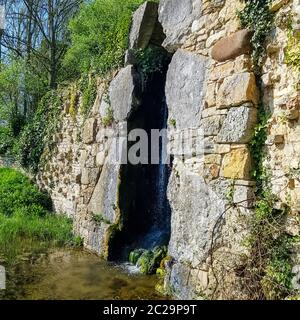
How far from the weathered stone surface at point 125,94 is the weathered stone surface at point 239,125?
2.42 m

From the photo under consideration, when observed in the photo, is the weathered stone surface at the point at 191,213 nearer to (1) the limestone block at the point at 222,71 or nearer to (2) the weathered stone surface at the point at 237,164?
(2) the weathered stone surface at the point at 237,164

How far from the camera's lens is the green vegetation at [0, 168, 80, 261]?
6457 millimetres


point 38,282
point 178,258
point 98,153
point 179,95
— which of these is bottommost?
point 38,282

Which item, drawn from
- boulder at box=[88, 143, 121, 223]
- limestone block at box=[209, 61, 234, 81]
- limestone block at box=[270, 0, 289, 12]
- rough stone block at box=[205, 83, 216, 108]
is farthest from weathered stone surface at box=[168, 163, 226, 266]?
limestone block at box=[270, 0, 289, 12]

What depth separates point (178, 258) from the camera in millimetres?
4344

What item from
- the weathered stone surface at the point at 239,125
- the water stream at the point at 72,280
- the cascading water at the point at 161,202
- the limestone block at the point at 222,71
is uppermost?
the limestone block at the point at 222,71

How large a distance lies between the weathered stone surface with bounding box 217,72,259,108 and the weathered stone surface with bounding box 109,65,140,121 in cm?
225

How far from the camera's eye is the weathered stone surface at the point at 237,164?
3508mm

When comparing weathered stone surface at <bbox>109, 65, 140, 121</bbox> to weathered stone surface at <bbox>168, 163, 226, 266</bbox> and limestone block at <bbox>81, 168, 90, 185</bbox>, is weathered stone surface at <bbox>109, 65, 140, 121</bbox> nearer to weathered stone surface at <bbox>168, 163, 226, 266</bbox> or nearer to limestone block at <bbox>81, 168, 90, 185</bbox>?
limestone block at <bbox>81, 168, 90, 185</bbox>

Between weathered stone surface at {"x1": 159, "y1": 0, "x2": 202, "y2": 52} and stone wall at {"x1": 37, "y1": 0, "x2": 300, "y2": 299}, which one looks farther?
weathered stone surface at {"x1": 159, "y1": 0, "x2": 202, "y2": 52}

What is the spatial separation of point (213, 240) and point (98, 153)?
3.44 metres

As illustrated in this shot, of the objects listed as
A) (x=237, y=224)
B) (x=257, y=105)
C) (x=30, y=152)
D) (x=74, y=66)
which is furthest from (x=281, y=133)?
(x=74, y=66)

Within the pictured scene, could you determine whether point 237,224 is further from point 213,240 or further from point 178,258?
point 178,258

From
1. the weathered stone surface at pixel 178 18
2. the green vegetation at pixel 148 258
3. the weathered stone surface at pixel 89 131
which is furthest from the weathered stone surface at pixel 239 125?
the weathered stone surface at pixel 89 131
